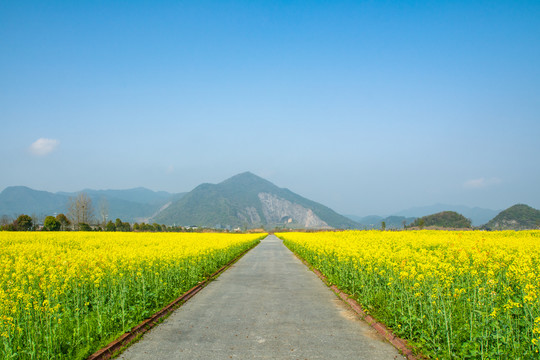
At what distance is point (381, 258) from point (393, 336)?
3.83 meters

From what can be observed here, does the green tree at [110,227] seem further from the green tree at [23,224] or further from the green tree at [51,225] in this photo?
the green tree at [23,224]

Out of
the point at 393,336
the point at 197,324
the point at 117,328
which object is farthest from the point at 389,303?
the point at 117,328

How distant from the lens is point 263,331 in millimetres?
8500

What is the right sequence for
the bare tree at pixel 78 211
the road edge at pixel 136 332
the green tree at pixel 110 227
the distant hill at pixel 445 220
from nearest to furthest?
the road edge at pixel 136 332, the green tree at pixel 110 227, the bare tree at pixel 78 211, the distant hill at pixel 445 220

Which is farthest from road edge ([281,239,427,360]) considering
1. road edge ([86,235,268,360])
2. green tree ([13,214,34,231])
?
green tree ([13,214,34,231])

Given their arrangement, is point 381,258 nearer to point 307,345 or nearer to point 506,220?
point 307,345

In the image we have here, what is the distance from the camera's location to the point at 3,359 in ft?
19.2

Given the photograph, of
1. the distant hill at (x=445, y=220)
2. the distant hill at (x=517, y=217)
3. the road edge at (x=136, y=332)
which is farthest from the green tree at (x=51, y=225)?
the distant hill at (x=517, y=217)

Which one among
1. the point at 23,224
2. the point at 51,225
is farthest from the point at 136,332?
the point at 23,224

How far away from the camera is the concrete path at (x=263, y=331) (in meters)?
7.02

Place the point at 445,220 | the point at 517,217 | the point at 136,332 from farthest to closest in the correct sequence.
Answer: the point at 445,220 → the point at 517,217 → the point at 136,332

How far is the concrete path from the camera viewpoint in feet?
23.0

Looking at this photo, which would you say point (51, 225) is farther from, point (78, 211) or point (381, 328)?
point (381, 328)

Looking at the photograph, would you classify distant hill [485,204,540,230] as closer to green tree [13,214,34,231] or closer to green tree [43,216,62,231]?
green tree [43,216,62,231]
